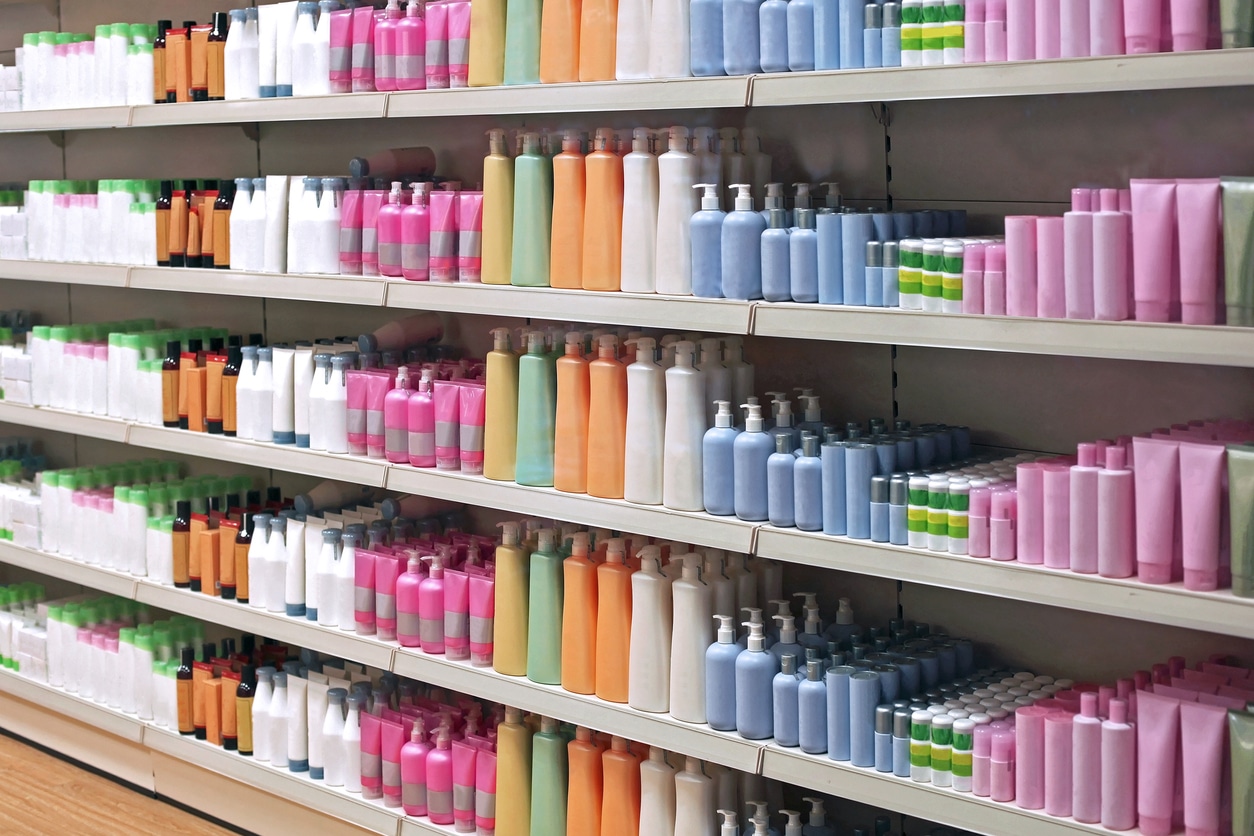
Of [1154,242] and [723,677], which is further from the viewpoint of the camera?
[723,677]

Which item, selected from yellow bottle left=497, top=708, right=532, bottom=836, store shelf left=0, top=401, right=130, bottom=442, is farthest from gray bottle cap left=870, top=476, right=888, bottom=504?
store shelf left=0, top=401, right=130, bottom=442

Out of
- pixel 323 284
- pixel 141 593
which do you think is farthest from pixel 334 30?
pixel 141 593

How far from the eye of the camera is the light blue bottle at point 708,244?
2936 millimetres

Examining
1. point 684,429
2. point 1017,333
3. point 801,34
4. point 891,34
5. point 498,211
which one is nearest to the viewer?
point 1017,333

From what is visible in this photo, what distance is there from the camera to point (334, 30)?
363cm

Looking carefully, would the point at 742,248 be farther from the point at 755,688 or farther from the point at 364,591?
the point at 364,591

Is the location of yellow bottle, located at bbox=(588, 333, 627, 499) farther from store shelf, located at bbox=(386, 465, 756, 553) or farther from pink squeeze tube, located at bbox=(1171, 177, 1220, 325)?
pink squeeze tube, located at bbox=(1171, 177, 1220, 325)

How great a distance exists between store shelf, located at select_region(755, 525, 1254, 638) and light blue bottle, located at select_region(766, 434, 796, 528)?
1.3 inches

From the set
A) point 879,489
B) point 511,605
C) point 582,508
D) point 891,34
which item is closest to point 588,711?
point 511,605

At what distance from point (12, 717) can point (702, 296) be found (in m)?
3.36

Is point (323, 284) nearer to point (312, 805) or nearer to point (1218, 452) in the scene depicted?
point (312, 805)

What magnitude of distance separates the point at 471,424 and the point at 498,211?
519 millimetres

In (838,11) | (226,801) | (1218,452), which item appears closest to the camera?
(1218,452)

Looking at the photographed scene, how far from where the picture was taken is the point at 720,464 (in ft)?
9.66
